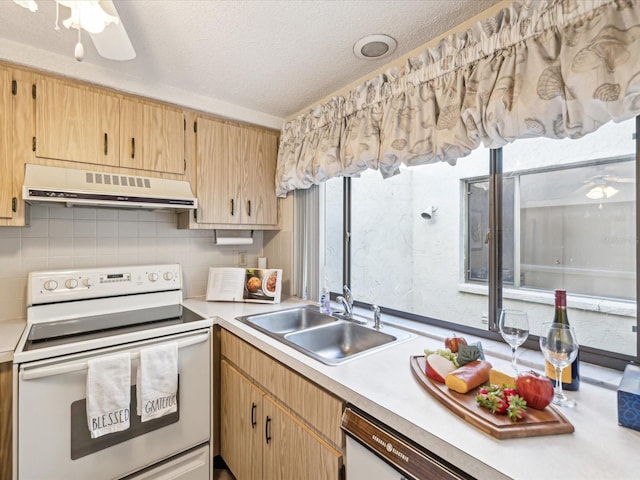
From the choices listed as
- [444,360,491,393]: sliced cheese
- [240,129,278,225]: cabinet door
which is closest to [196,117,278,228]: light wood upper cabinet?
[240,129,278,225]: cabinet door

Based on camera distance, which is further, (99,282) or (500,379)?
(99,282)

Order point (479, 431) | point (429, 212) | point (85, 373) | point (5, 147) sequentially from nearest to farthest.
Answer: point (479, 431) < point (85, 373) < point (5, 147) < point (429, 212)

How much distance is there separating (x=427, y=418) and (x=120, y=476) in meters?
1.48

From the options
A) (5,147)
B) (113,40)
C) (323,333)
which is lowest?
(323,333)

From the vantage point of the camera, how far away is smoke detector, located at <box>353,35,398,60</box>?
1436mm

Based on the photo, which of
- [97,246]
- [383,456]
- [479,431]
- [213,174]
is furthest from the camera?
[213,174]

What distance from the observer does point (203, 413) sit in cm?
170

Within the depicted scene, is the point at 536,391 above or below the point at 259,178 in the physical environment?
below

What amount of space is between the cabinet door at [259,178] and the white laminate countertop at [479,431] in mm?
1276

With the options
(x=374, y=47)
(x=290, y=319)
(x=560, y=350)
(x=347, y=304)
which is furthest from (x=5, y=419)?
(x=374, y=47)

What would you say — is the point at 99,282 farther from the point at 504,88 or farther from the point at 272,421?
the point at 504,88

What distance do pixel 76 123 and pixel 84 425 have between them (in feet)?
4.74

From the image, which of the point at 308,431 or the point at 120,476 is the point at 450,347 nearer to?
the point at 308,431

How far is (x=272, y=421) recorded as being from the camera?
1.40 metres
